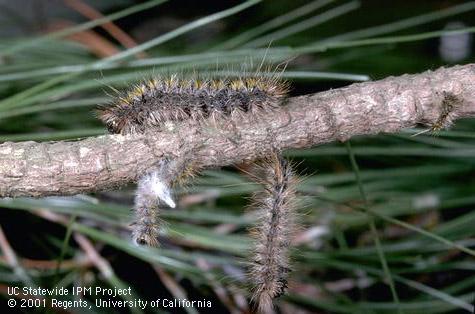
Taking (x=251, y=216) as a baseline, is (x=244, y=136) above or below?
below

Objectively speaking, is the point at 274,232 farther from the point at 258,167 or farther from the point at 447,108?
the point at 447,108

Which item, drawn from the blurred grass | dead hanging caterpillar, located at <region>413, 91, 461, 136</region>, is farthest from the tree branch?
the blurred grass

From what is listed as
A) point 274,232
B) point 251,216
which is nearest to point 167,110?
point 274,232

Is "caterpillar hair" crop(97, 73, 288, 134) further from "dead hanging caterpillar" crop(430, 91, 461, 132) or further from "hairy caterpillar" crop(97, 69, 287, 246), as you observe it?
"dead hanging caterpillar" crop(430, 91, 461, 132)

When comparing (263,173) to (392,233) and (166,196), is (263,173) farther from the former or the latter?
(392,233)

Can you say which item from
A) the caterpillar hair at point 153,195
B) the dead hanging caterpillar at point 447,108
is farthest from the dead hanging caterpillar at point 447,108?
the caterpillar hair at point 153,195

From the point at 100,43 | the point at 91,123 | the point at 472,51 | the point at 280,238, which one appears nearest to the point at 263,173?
the point at 280,238
